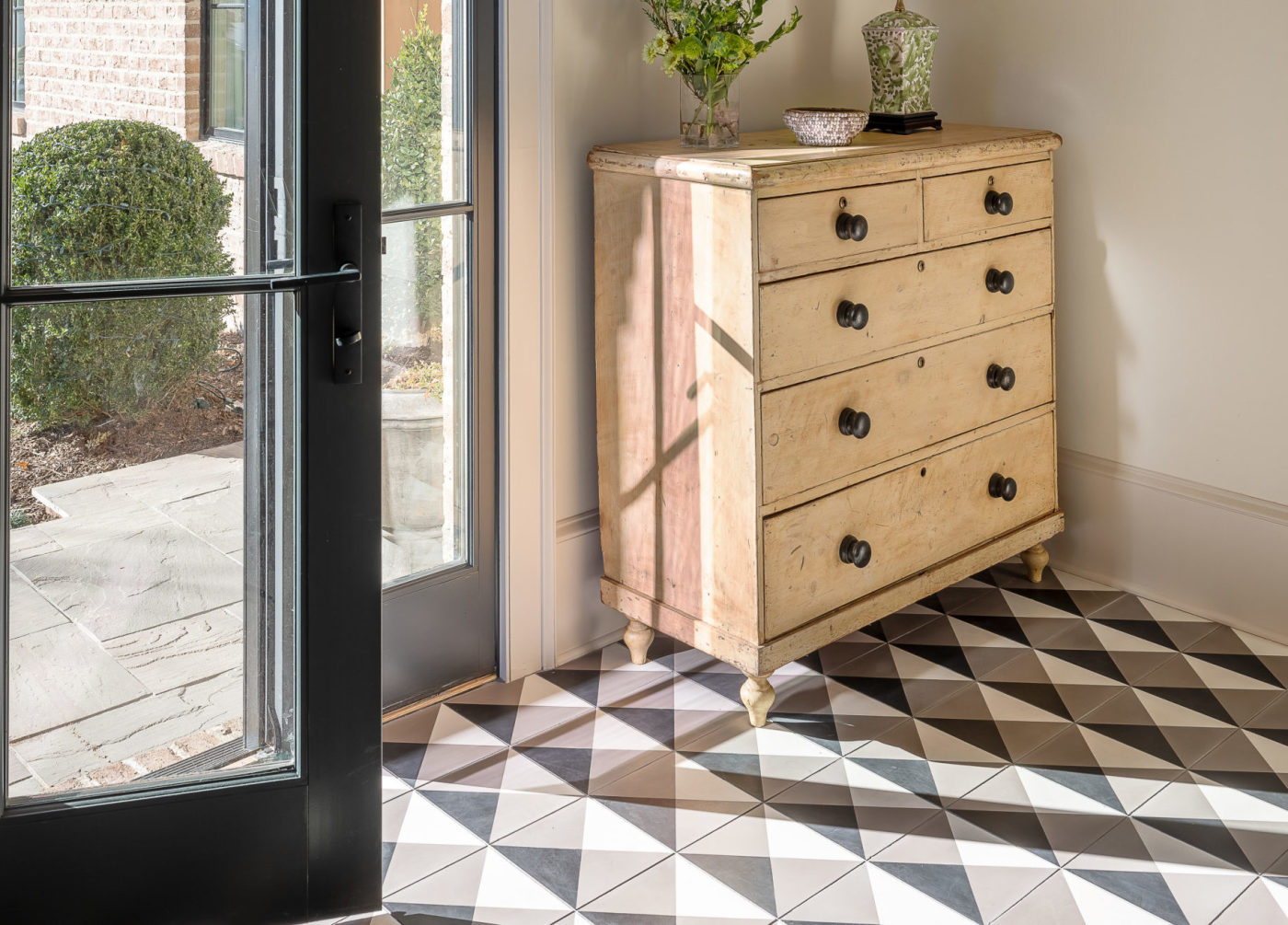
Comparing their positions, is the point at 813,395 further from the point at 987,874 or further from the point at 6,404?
the point at 6,404

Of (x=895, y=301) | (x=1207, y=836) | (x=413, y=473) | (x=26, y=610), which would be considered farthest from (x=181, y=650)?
(x=1207, y=836)

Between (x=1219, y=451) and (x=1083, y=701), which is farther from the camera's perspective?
(x=1219, y=451)

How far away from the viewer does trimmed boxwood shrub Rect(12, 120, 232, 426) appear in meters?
1.66

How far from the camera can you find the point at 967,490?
9.64 feet

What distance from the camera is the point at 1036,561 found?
3.30 meters

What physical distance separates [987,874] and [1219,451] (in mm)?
1454

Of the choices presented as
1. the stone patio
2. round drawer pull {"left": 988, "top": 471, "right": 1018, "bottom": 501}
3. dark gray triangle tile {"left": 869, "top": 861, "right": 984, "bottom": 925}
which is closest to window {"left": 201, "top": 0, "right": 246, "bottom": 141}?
the stone patio

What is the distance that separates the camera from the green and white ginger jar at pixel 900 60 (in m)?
2.95

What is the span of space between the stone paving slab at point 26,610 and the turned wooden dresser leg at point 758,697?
134 cm

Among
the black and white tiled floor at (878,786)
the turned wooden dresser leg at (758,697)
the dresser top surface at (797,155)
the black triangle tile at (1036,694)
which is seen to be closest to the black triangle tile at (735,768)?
the black and white tiled floor at (878,786)

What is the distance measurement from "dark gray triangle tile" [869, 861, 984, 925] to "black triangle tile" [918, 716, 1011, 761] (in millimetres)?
422

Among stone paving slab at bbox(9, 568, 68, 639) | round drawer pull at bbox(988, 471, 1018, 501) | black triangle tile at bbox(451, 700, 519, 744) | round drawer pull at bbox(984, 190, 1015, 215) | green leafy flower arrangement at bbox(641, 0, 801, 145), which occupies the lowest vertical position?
black triangle tile at bbox(451, 700, 519, 744)

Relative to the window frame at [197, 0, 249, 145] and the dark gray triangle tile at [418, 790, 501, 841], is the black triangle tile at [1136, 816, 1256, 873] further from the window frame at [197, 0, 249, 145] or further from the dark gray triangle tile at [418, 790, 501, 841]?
the window frame at [197, 0, 249, 145]

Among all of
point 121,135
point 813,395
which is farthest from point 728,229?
point 121,135
